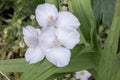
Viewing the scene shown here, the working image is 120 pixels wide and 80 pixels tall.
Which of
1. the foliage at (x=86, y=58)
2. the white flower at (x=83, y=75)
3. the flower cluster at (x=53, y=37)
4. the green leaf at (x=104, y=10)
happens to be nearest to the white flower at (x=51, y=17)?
the flower cluster at (x=53, y=37)

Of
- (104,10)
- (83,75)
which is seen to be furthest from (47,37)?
(83,75)

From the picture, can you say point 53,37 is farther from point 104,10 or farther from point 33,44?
point 104,10

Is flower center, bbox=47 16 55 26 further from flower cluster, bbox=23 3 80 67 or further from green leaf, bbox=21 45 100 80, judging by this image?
green leaf, bbox=21 45 100 80

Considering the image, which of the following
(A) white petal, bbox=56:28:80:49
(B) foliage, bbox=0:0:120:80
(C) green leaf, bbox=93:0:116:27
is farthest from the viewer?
(C) green leaf, bbox=93:0:116:27

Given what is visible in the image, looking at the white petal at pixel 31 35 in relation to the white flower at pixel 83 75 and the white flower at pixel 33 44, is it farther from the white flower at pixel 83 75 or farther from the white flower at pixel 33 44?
the white flower at pixel 83 75

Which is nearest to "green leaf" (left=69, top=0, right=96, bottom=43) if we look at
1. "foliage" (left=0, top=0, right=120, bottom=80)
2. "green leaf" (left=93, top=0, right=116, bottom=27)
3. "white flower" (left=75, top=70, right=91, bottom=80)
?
"foliage" (left=0, top=0, right=120, bottom=80)

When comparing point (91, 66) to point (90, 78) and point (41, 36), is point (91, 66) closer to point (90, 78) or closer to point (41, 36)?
point (41, 36)
